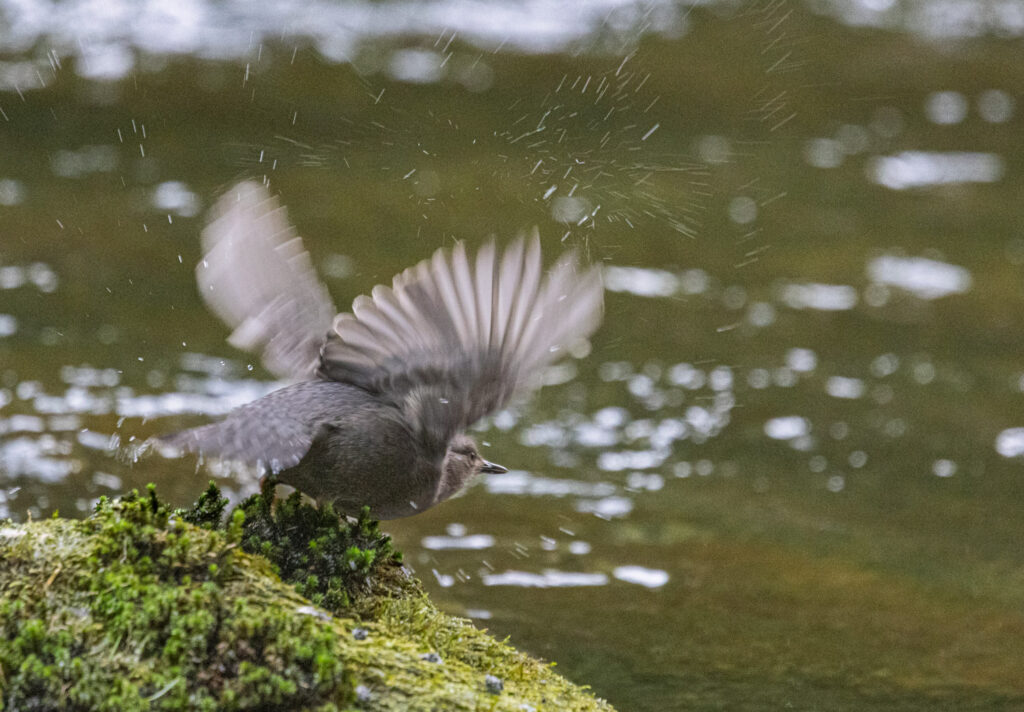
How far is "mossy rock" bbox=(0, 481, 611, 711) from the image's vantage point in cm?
272

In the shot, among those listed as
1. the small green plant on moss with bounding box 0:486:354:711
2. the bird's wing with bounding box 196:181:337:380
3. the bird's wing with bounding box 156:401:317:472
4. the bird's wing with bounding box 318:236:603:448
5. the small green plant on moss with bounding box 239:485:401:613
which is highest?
the bird's wing with bounding box 196:181:337:380

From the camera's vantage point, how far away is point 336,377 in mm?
3934

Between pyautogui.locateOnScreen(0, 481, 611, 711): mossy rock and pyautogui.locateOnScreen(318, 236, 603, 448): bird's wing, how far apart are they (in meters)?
0.61

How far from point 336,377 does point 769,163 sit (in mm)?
7415

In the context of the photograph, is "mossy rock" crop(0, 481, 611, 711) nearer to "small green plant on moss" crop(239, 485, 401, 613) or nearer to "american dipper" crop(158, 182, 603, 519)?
"small green plant on moss" crop(239, 485, 401, 613)

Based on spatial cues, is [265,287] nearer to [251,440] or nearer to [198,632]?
[251,440]

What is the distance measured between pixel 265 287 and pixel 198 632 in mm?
1857

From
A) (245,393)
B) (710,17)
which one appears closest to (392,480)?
(245,393)

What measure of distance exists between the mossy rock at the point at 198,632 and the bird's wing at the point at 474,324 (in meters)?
0.61

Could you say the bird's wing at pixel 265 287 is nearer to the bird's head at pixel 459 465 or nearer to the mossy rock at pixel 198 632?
the bird's head at pixel 459 465

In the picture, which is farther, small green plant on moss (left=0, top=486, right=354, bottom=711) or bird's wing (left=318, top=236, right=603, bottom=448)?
bird's wing (left=318, top=236, right=603, bottom=448)

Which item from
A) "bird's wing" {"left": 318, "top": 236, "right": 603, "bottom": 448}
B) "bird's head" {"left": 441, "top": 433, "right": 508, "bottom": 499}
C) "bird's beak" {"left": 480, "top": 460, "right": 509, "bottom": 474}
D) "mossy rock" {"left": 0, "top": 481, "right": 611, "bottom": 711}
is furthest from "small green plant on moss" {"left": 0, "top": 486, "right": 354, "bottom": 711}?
"bird's beak" {"left": 480, "top": 460, "right": 509, "bottom": 474}

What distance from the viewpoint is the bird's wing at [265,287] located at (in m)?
4.33

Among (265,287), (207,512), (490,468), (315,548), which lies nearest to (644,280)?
(490,468)
